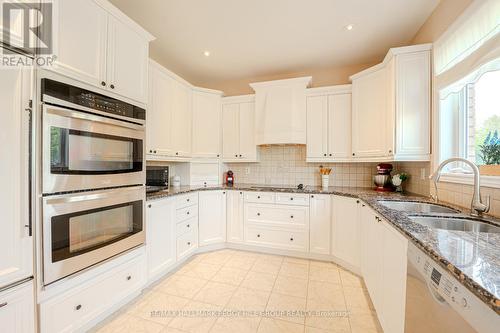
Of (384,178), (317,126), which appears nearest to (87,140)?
(317,126)

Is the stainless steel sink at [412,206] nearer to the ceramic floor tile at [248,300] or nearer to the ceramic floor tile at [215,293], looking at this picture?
the ceramic floor tile at [248,300]

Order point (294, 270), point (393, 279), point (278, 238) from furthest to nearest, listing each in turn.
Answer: point (278, 238) → point (294, 270) → point (393, 279)

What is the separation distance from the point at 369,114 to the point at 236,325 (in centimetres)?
263

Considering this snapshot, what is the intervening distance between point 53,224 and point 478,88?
3.24 metres

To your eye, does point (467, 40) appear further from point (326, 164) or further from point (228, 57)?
point (228, 57)

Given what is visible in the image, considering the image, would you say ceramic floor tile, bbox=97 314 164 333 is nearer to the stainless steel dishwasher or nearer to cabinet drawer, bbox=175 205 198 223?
cabinet drawer, bbox=175 205 198 223

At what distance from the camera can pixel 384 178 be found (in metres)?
2.69

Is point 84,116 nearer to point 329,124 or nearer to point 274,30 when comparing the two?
point 274,30

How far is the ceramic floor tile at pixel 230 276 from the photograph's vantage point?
7.18 feet

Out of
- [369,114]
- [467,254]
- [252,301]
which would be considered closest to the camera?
[467,254]

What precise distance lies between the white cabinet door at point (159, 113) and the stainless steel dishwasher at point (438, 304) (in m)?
2.42

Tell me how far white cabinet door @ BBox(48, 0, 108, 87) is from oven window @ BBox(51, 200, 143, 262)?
0.94m

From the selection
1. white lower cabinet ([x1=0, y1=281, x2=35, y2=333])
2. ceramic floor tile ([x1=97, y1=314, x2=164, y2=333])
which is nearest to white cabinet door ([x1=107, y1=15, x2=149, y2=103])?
white lower cabinet ([x1=0, y1=281, x2=35, y2=333])

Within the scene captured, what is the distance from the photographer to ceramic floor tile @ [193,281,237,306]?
1883 millimetres
